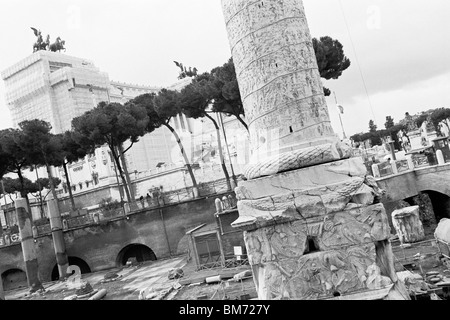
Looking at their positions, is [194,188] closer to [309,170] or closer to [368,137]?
[309,170]

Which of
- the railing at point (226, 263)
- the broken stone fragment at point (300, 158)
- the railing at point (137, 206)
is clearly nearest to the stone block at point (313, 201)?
the broken stone fragment at point (300, 158)

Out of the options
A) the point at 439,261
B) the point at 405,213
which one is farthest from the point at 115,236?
the point at 439,261

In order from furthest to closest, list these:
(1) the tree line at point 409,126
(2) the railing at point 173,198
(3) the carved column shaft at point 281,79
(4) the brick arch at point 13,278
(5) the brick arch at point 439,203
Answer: (1) the tree line at point 409,126 → (4) the brick arch at point 13,278 → (2) the railing at point 173,198 → (5) the brick arch at point 439,203 → (3) the carved column shaft at point 281,79

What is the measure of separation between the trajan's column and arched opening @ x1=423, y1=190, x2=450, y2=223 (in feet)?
43.4

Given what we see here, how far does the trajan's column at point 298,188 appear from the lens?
4.43m

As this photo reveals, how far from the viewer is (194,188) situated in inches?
720

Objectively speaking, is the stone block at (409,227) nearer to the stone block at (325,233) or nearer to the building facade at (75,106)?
the stone block at (325,233)

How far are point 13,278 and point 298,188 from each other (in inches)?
736

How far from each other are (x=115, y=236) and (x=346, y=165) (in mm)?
15255

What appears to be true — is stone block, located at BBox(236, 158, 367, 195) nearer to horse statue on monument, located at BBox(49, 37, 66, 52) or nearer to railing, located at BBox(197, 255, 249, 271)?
railing, located at BBox(197, 255, 249, 271)

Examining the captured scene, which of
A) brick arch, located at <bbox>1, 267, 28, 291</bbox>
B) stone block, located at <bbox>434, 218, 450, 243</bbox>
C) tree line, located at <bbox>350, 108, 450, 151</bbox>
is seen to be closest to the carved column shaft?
stone block, located at <bbox>434, 218, 450, 243</bbox>

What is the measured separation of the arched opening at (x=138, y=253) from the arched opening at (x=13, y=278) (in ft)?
15.2
